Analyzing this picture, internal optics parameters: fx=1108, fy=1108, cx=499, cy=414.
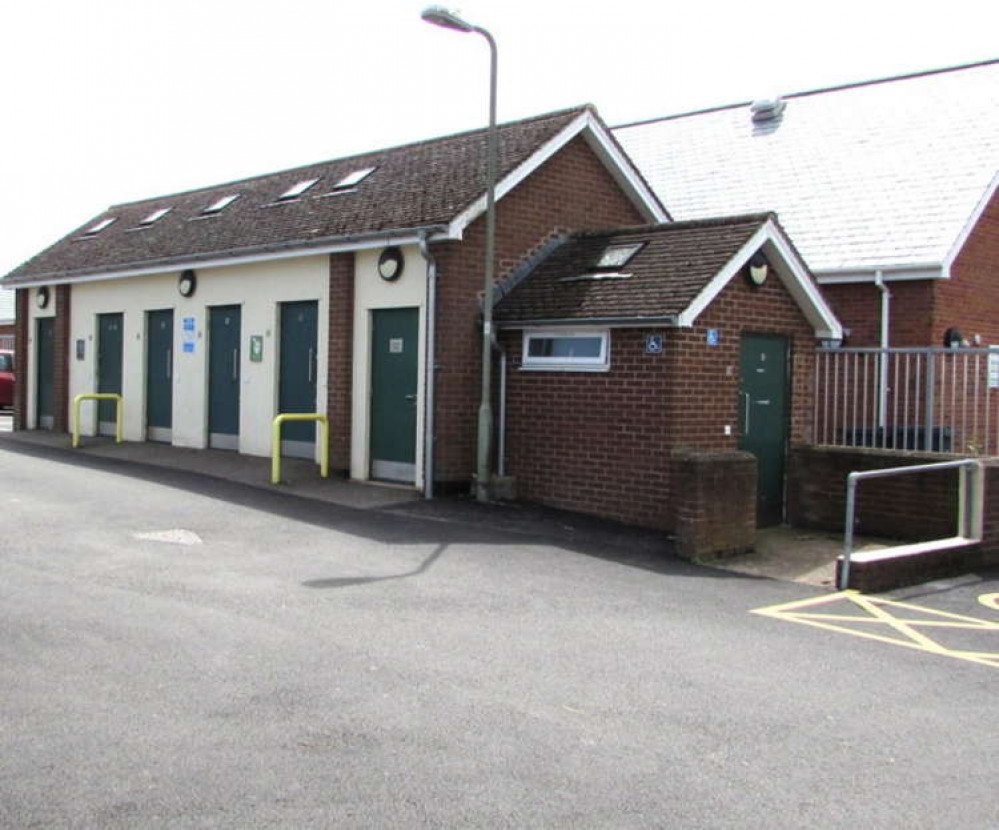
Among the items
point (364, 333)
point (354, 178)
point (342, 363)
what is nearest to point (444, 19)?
point (364, 333)

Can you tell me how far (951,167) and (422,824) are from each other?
51.3 ft

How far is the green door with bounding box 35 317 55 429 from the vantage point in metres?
21.9

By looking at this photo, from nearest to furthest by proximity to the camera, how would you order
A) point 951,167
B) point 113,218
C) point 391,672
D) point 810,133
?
point 391,672, point 951,167, point 810,133, point 113,218

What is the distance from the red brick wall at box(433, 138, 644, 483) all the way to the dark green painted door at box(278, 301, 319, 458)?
2.73m

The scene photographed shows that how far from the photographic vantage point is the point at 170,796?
4.27 m

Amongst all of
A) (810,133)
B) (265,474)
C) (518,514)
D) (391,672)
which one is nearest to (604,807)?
(391,672)

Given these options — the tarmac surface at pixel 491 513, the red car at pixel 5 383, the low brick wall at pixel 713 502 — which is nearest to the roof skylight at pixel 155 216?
the tarmac surface at pixel 491 513

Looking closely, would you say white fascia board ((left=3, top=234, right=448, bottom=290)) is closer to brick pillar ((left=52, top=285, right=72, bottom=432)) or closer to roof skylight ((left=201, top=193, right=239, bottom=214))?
brick pillar ((left=52, top=285, right=72, bottom=432))

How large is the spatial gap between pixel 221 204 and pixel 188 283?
2695 millimetres

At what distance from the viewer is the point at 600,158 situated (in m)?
15.7

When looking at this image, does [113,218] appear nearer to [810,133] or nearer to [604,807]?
[810,133]

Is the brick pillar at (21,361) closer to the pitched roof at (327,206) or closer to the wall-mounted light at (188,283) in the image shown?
the pitched roof at (327,206)

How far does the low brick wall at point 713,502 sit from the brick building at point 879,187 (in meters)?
6.33

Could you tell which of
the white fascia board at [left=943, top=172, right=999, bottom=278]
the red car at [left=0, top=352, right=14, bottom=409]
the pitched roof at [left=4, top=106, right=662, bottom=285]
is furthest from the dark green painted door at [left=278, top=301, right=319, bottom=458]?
the red car at [left=0, top=352, right=14, bottom=409]
